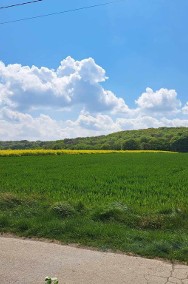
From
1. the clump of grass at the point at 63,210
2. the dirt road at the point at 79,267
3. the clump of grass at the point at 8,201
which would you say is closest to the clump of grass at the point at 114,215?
the clump of grass at the point at 63,210

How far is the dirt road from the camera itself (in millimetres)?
4906

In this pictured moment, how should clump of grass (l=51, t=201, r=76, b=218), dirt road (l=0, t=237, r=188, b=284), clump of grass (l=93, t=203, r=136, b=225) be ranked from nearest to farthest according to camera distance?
1. dirt road (l=0, t=237, r=188, b=284)
2. clump of grass (l=93, t=203, r=136, b=225)
3. clump of grass (l=51, t=201, r=76, b=218)

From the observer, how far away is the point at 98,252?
617 centimetres

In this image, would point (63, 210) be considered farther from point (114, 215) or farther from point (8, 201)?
point (8, 201)

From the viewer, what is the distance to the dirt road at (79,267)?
16.1ft

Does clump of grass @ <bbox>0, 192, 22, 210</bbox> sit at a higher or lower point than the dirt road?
higher

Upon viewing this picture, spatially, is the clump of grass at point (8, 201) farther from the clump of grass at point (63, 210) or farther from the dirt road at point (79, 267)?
the dirt road at point (79, 267)

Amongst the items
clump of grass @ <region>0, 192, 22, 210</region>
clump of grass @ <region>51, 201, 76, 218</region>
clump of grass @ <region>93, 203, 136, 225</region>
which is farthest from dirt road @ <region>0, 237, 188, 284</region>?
clump of grass @ <region>0, 192, 22, 210</region>

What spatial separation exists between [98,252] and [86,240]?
0.76m

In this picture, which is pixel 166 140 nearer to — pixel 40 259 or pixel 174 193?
pixel 174 193

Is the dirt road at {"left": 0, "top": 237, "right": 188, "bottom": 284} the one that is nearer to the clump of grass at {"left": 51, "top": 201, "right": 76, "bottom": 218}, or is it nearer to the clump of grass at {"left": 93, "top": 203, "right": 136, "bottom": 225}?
the clump of grass at {"left": 93, "top": 203, "right": 136, "bottom": 225}

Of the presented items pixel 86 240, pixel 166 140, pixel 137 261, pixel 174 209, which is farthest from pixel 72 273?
pixel 166 140

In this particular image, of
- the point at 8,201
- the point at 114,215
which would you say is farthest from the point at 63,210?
the point at 8,201

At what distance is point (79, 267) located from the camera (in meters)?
5.38
